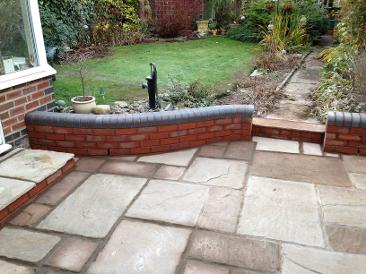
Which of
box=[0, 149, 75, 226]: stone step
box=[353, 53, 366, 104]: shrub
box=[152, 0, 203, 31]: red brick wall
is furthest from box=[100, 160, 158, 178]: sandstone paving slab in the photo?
box=[152, 0, 203, 31]: red brick wall

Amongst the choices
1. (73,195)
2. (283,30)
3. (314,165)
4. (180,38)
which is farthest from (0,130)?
(180,38)

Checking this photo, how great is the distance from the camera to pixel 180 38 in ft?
30.5

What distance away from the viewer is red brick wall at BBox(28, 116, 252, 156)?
3.21 m

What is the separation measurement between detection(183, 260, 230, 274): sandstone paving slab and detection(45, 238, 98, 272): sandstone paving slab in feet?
1.85

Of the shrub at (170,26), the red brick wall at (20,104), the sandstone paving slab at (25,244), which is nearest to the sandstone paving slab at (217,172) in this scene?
the sandstone paving slab at (25,244)

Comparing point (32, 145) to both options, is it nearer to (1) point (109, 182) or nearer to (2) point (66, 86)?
(1) point (109, 182)

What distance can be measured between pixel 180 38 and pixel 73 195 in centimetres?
728

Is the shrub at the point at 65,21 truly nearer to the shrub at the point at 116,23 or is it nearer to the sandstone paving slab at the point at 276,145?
the shrub at the point at 116,23

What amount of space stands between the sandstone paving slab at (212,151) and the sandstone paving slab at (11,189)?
1.46m

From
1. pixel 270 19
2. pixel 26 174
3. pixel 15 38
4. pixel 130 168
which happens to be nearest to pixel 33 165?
pixel 26 174

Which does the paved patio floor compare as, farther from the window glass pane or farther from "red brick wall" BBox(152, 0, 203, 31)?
"red brick wall" BBox(152, 0, 203, 31)

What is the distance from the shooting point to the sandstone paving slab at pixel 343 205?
2.37m

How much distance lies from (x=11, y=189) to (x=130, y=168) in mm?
926

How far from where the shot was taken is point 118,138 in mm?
3217
